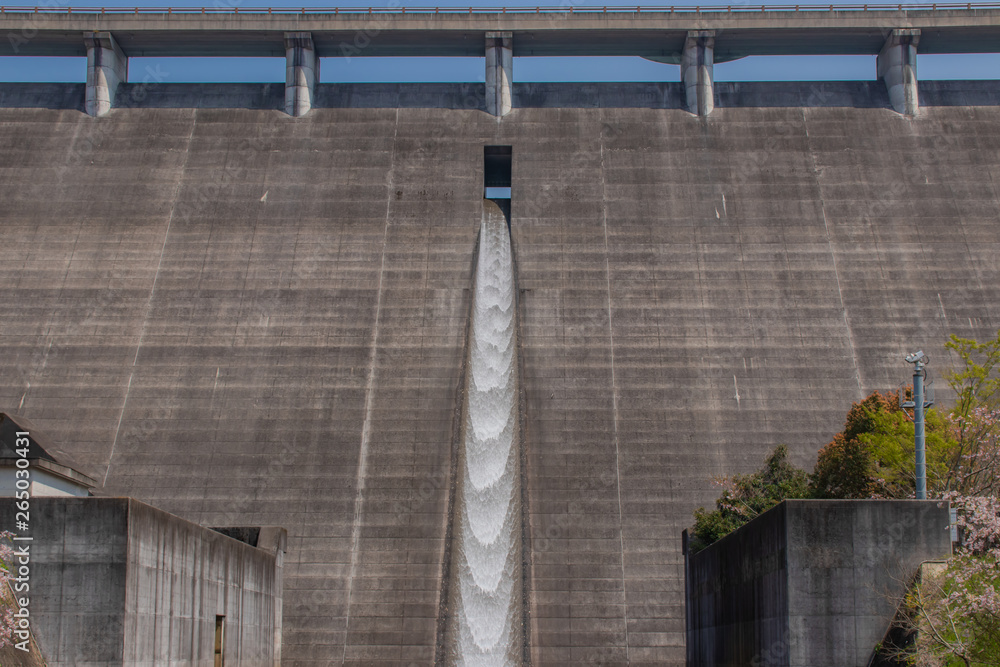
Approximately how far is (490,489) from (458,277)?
648 cm

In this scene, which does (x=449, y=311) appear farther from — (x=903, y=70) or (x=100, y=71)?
(x=903, y=70)

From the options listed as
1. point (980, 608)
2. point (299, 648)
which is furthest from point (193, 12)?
point (980, 608)

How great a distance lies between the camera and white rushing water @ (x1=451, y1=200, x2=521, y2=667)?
20156mm

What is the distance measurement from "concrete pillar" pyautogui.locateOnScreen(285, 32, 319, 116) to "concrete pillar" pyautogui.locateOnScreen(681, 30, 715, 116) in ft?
37.3

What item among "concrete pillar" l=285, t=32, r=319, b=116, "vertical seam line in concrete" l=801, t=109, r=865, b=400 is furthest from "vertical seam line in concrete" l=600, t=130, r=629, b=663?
"concrete pillar" l=285, t=32, r=319, b=116

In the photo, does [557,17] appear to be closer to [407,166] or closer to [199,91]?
[407,166]

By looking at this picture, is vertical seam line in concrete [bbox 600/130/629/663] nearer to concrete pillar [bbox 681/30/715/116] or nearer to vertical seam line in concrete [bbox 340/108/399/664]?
concrete pillar [bbox 681/30/715/116]

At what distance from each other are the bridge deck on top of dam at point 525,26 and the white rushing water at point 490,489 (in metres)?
7.57

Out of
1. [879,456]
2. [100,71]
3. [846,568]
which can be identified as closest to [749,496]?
[879,456]

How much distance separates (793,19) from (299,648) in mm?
22597

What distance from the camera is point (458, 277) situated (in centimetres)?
2667

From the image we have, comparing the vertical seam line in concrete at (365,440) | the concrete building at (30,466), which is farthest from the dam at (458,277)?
the concrete building at (30,466)

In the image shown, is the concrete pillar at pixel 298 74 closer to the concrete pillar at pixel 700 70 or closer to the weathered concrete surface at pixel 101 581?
the concrete pillar at pixel 700 70

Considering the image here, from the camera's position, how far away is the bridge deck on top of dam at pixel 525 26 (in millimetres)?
30875
